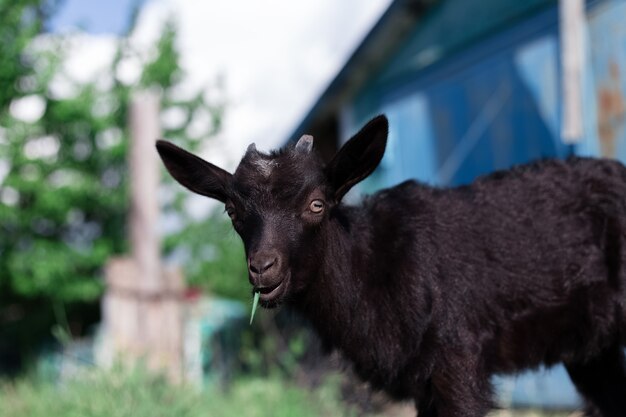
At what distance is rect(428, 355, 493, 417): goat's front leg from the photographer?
528 centimetres

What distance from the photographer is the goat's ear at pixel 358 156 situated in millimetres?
5113

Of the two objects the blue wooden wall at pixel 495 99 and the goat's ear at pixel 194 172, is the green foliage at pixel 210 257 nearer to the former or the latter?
the blue wooden wall at pixel 495 99

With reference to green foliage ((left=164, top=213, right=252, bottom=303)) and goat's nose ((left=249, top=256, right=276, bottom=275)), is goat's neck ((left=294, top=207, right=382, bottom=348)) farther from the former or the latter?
green foliage ((left=164, top=213, right=252, bottom=303))

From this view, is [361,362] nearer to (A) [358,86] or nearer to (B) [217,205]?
(A) [358,86]

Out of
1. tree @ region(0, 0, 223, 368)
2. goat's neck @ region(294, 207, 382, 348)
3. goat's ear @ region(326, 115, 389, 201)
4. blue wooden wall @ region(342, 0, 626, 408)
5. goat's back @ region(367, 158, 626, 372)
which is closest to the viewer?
goat's ear @ region(326, 115, 389, 201)

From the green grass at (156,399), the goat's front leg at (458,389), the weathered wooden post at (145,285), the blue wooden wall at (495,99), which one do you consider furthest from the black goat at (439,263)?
the weathered wooden post at (145,285)

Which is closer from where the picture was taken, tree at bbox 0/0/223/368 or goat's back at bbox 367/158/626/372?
goat's back at bbox 367/158/626/372

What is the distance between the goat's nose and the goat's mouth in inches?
3.8

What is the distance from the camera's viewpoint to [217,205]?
17.1 metres

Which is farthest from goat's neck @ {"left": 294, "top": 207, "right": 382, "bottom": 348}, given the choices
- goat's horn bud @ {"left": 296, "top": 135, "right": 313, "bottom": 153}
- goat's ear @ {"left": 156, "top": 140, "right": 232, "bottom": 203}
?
goat's ear @ {"left": 156, "top": 140, "right": 232, "bottom": 203}

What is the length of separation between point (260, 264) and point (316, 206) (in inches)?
22.3

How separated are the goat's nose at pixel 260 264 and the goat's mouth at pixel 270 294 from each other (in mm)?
98

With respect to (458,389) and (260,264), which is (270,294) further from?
(458,389)

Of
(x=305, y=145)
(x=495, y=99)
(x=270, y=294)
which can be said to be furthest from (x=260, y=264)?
(x=495, y=99)
